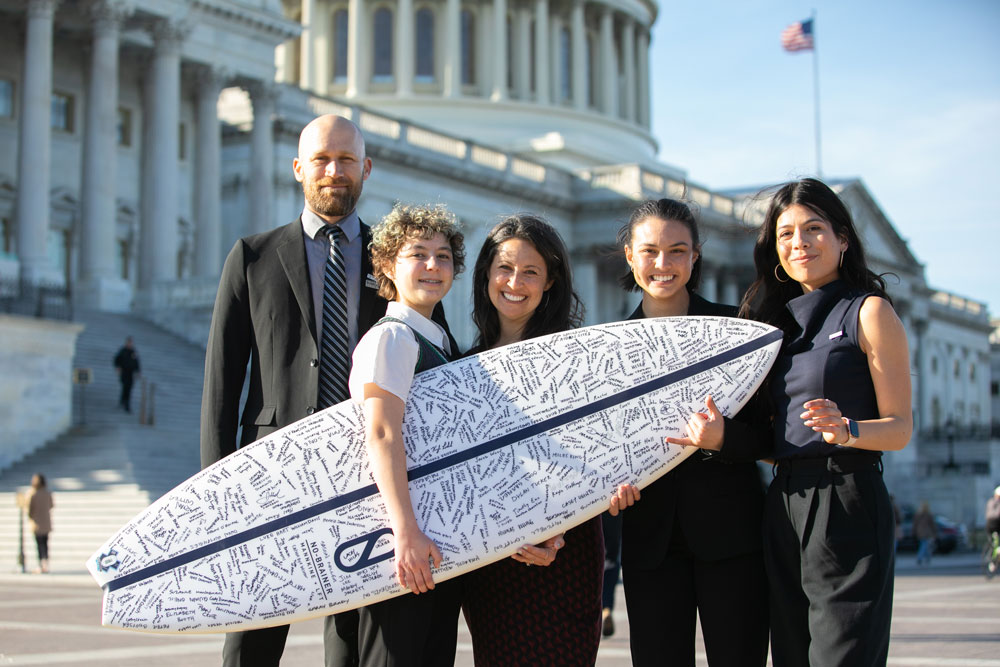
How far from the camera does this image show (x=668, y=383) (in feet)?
16.2

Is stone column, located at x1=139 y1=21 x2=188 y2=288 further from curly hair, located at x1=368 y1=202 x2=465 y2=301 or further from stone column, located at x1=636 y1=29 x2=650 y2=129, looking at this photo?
stone column, located at x1=636 y1=29 x2=650 y2=129

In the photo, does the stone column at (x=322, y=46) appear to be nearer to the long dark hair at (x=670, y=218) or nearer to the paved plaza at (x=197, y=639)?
the paved plaza at (x=197, y=639)

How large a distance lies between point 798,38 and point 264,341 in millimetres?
51968

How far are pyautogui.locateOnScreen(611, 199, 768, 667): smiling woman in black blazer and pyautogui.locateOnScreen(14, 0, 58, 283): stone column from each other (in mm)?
26568

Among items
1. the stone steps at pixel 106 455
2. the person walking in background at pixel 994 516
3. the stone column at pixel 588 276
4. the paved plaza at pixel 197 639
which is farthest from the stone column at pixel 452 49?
the paved plaza at pixel 197 639

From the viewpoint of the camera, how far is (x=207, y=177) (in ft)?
113

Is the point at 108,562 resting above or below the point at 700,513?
below

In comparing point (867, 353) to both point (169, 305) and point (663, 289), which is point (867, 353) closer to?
point (663, 289)

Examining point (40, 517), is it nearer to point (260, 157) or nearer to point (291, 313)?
point (291, 313)

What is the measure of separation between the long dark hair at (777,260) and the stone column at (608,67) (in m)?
65.4

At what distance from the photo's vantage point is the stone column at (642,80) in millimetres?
73750

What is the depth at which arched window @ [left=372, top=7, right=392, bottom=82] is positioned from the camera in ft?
214

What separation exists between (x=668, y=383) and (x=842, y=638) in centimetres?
111

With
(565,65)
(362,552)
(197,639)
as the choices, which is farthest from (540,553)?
(565,65)
